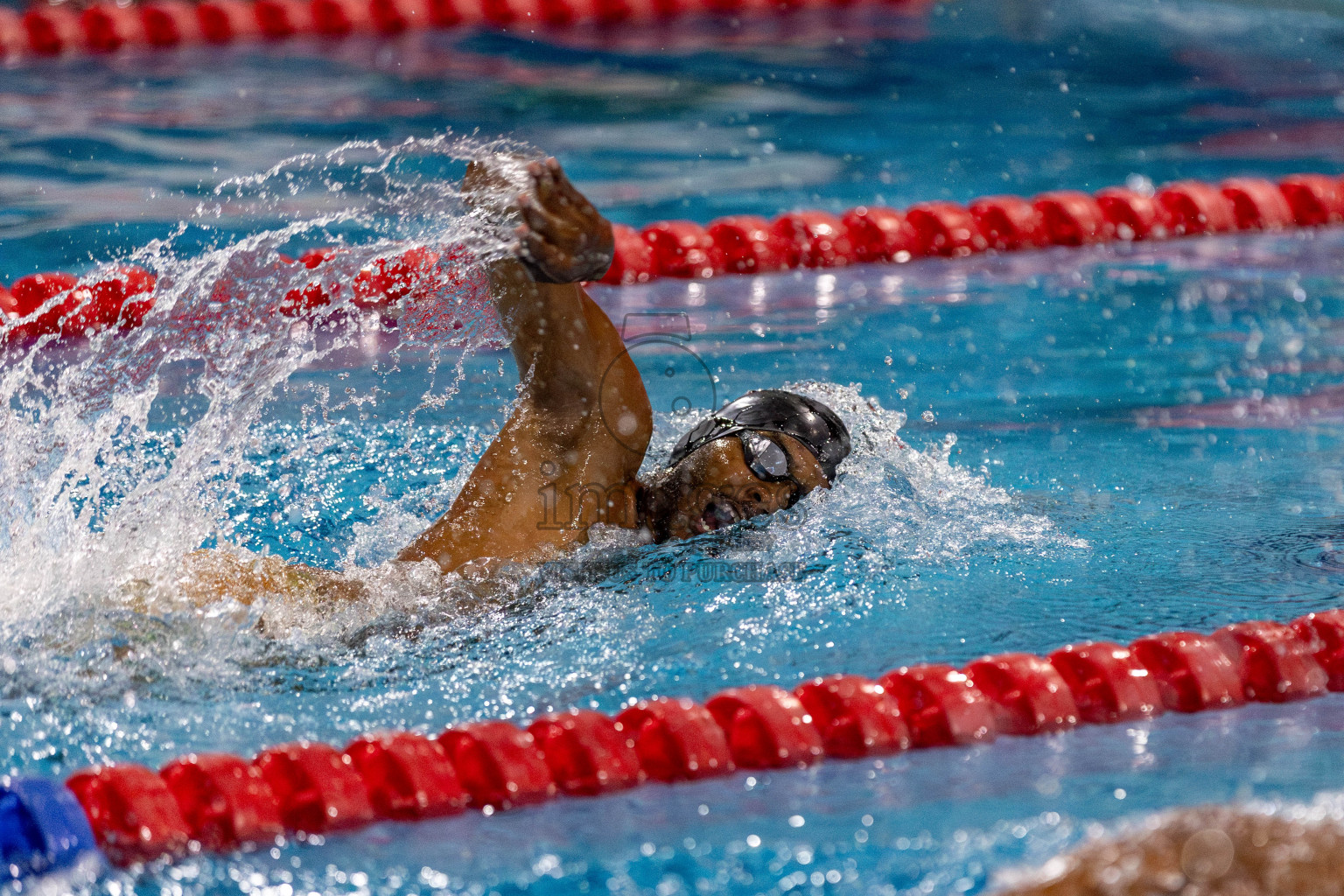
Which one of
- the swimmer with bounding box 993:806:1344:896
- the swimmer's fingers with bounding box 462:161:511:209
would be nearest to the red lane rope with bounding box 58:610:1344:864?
the swimmer with bounding box 993:806:1344:896

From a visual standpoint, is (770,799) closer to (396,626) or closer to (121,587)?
(396,626)

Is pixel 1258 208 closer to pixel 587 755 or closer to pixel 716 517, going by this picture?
pixel 716 517

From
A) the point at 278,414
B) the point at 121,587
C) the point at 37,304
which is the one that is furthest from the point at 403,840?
the point at 37,304

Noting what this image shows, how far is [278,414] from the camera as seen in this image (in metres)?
3.58

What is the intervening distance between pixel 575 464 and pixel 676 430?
3.29 ft

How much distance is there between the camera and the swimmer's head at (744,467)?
2.52 m

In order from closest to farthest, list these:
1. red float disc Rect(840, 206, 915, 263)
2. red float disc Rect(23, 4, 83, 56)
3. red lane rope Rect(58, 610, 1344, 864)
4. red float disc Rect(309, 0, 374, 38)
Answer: red lane rope Rect(58, 610, 1344, 864) < red float disc Rect(840, 206, 915, 263) < red float disc Rect(23, 4, 83, 56) < red float disc Rect(309, 0, 374, 38)

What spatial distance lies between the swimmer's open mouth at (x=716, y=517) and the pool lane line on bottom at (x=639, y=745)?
514 mm

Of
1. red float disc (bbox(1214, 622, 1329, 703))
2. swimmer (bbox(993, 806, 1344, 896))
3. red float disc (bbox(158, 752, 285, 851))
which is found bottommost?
red float disc (bbox(1214, 622, 1329, 703))

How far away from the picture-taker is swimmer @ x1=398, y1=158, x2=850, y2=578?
2.42 m

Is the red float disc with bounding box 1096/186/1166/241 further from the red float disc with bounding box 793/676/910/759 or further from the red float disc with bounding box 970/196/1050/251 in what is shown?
the red float disc with bounding box 793/676/910/759

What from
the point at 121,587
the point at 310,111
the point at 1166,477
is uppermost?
the point at 310,111

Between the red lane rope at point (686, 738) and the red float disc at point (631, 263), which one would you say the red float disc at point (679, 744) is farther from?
the red float disc at point (631, 263)

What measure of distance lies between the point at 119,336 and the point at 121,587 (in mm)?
1875
